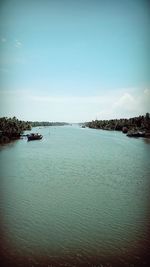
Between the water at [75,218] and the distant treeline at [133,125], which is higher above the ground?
the distant treeline at [133,125]

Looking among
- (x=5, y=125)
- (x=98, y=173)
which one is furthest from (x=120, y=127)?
(x=98, y=173)

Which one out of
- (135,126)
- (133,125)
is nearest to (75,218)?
(135,126)

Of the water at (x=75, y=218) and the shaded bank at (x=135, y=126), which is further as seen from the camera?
the shaded bank at (x=135, y=126)

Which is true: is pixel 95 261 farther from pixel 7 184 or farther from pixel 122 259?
pixel 7 184

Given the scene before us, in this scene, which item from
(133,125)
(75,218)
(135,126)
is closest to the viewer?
(75,218)

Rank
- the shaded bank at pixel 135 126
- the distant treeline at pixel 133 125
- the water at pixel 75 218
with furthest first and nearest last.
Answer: the distant treeline at pixel 133 125, the shaded bank at pixel 135 126, the water at pixel 75 218

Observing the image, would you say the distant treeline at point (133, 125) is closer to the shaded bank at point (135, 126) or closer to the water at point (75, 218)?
the shaded bank at point (135, 126)

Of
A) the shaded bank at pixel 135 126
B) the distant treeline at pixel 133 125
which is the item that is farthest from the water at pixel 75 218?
the distant treeline at pixel 133 125

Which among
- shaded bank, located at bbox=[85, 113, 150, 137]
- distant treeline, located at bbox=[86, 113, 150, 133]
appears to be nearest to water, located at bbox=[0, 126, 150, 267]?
shaded bank, located at bbox=[85, 113, 150, 137]

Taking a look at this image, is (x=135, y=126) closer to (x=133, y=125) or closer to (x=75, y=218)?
(x=133, y=125)

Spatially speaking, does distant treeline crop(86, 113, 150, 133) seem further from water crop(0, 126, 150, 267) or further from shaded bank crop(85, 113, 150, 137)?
water crop(0, 126, 150, 267)

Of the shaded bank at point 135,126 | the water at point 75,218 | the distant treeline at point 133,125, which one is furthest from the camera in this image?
the distant treeline at point 133,125
